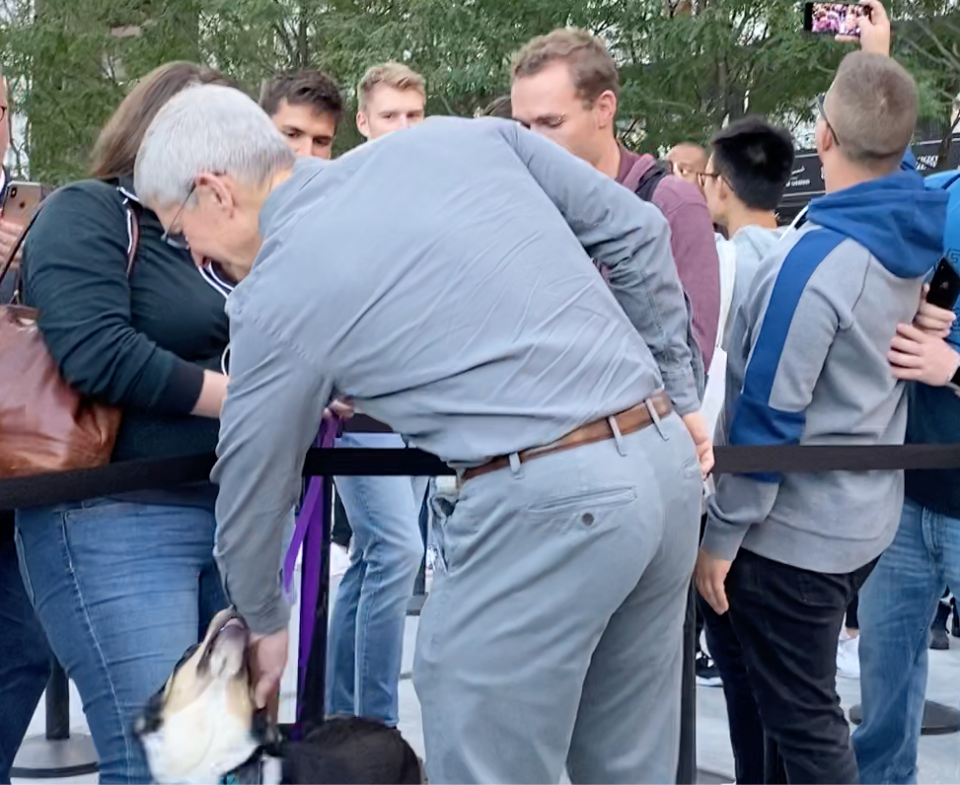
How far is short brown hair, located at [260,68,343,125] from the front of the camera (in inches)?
186

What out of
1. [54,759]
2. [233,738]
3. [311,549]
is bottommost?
[54,759]

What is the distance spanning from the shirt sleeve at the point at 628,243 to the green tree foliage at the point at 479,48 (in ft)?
27.2

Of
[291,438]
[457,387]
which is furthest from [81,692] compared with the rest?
[457,387]

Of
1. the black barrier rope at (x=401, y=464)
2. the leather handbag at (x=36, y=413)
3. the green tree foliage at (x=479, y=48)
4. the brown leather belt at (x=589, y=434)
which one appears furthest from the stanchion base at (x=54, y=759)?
the green tree foliage at (x=479, y=48)

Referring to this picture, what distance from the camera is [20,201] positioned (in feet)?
11.7

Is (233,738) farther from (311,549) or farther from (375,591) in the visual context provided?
(375,591)

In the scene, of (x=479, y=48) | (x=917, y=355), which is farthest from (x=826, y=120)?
(x=479, y=48)

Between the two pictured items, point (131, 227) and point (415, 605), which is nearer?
point (131, 227)

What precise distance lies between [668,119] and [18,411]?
411 inches

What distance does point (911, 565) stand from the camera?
3.47m

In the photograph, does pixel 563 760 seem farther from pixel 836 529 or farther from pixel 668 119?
pixel 668 119

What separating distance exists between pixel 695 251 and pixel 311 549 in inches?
49.8

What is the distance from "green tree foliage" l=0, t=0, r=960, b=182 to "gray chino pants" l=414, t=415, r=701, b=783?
28.2ft

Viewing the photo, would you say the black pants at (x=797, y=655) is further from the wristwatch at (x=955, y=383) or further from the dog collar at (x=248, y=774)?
the dog collar at (x=248, y=774)
